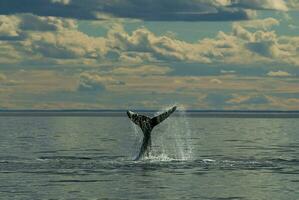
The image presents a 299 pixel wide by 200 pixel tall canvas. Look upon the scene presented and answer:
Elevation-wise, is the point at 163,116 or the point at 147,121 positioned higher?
the point at 163,116

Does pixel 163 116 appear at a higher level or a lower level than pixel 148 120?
higher

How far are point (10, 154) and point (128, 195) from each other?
26542mm

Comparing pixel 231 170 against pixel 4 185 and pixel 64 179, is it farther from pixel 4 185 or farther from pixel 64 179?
pixel 4 185

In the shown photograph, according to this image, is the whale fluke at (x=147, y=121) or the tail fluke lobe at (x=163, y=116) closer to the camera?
the tail fluke lobe at (x=163, y=116)

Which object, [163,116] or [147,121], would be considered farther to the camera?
[147,121]

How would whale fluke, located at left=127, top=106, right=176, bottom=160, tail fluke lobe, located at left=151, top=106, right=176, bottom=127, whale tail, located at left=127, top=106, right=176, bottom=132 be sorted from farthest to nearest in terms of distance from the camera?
whale tail, located at left=127, top=106, right=176, bottom=132
whale fluke, located at left=127, top=106, right=176, bottom=160
tail fluke lobe, located at left=151, top=106, right=176, bottom=127

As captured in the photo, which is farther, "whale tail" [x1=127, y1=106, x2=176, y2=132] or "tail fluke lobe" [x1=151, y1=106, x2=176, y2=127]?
"whale tail" [x1=127, y1=106, x2=176, y2=132]

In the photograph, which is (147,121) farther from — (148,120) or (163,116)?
(163,116)

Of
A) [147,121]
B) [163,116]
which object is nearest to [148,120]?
[147,121]

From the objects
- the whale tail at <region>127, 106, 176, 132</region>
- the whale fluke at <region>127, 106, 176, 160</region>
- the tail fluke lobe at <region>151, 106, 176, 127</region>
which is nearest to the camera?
the tail fluke lobe at <region>151, 106, 176, 127</region>

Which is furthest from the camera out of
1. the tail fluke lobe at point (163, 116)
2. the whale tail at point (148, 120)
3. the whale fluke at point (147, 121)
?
the whale tail at point (148, 120)

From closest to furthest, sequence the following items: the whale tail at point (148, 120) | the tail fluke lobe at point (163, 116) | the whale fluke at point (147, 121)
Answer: the tail fluke lobe at point (163, 116)
the whale fluke at point (147, 121)
the whale tail at point (148, 120)

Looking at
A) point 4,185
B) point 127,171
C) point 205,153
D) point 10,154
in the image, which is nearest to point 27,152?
point 10,154

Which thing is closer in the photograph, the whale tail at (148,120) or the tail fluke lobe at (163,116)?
the tail fluke lobe at (163,116)
